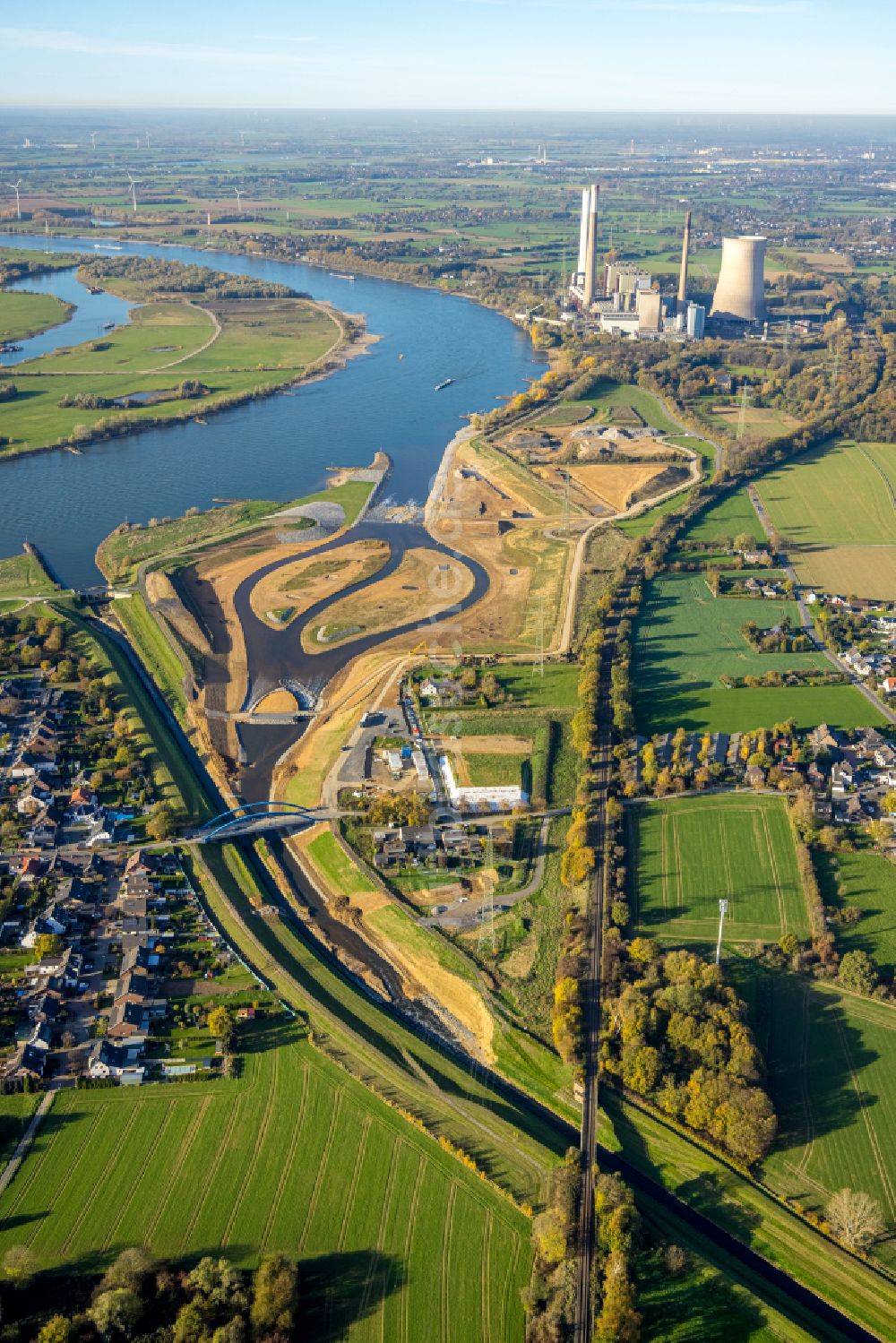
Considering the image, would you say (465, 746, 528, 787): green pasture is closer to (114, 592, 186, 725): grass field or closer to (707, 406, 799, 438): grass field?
(114, 592, 186, 725): grass field

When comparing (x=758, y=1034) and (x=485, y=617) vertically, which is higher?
(x=485, y=617)

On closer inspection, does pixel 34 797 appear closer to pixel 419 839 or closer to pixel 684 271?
pixel 419 839

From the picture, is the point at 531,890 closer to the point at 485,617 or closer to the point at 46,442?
the point at 485,617

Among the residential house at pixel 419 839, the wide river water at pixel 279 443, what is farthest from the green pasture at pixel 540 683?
the wide river water at pixel 279 443

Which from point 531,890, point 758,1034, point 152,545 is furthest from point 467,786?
point 152,545

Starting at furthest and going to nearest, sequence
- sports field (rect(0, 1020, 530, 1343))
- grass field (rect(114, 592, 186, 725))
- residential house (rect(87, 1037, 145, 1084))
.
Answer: grass field (rect(114, 592, 186, 725))
residential house (rect(87, 1037, 145, 1084))
sports field (rect(0, 1020, 530, 1343))

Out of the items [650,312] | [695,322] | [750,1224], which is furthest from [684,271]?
[750,1224]

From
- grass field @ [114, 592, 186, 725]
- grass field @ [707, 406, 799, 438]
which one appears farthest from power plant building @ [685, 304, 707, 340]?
grass field @ [114, 592, 186, 725]
